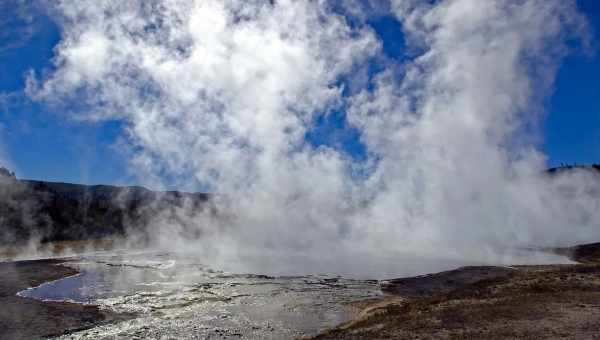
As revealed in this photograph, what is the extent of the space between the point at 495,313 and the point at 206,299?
15729 mm

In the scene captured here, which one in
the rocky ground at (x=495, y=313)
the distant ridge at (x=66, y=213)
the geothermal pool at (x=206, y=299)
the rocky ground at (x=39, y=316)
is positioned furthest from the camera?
the distant ridge at (x=66, y=213)

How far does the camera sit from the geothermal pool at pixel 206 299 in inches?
770

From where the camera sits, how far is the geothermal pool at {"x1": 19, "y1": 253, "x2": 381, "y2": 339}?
19.6 metres

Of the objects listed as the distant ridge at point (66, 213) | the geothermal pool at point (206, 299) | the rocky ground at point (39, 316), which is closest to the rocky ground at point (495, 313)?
the geothermal pool at point (206, 299)

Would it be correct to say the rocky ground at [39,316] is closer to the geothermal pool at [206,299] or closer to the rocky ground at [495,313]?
the geothermal pool at [206,299]

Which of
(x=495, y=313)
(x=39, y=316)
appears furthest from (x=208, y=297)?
(x=495, y=313)

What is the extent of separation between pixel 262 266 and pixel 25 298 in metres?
20.9

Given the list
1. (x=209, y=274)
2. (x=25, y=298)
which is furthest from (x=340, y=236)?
(x=25, y=298)

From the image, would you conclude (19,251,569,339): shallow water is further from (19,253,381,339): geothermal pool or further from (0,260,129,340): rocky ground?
(0,260,129,340): rocky ground

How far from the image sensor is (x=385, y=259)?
4959 cm

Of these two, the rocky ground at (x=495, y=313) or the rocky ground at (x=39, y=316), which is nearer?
the rocky ground at (x=495, y=313)

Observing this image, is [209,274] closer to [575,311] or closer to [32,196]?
[575,311]

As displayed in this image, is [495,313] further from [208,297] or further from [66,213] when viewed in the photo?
[66,213]

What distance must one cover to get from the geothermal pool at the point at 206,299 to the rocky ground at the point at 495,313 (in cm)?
254
